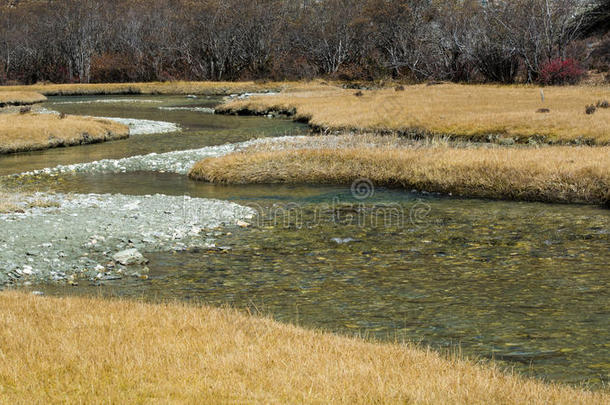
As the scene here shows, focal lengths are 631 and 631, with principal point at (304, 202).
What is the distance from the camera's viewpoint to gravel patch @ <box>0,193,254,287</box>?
15141 millimetres

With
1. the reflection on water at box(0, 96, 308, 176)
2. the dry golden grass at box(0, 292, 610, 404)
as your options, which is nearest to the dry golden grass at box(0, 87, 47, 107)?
the reflection on water at box(0, 96, 308, 176)

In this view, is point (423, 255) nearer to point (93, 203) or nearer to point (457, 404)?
point (457, 404)

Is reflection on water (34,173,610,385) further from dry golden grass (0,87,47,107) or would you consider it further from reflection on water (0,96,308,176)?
dry golden grass (0,87,47,107)

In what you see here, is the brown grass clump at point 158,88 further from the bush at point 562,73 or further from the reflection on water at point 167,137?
the bush at point 562,73

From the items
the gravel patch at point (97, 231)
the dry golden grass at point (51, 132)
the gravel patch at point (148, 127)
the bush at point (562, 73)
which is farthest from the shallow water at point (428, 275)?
the bush at point (562, 73)

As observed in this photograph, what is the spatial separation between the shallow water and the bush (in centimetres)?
4703

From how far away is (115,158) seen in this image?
1398 inches

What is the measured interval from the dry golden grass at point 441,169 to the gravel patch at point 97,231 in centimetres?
608

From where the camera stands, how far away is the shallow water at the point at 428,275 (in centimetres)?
1070

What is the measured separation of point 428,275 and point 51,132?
35409 millimetres

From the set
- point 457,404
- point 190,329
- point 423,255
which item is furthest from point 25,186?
point 457,404

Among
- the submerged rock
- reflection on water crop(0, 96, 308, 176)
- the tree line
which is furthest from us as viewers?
the tree line

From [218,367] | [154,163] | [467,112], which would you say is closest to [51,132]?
[154,163]

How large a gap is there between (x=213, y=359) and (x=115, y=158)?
2941 cm
